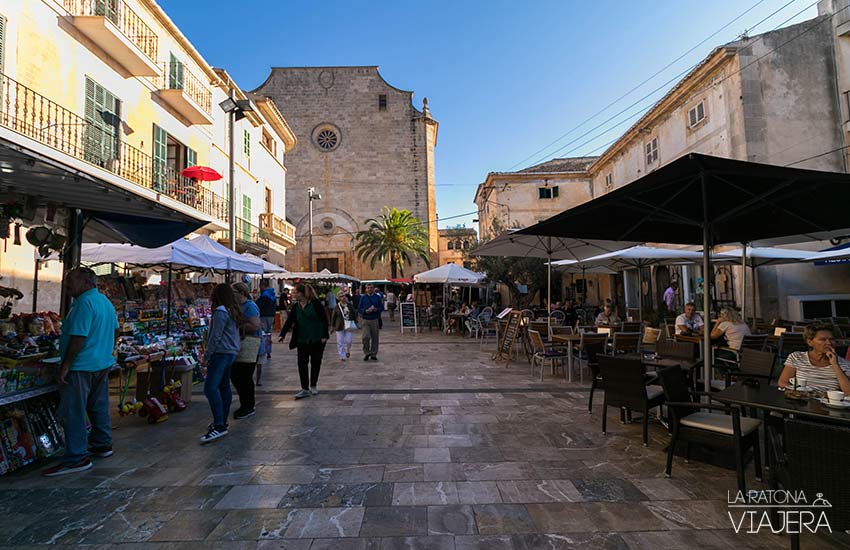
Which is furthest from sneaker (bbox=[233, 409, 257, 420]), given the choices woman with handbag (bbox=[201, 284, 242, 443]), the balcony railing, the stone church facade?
the stone church facade

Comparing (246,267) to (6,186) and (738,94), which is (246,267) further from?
(738,94)

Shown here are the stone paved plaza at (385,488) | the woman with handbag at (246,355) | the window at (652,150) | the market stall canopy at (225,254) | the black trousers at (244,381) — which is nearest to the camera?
the stone paved plaza at (385,488)

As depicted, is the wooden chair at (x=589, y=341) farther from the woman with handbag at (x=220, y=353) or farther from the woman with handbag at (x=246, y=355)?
the woman with handbag at (x=220, y=353)

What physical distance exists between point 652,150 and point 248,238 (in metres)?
17.4

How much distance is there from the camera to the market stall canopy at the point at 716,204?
335 cm

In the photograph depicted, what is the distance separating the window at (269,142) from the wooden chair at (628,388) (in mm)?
21179

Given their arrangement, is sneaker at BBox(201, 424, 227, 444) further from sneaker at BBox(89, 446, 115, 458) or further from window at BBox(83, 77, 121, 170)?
window at BBox(83, 77, 121, 170)

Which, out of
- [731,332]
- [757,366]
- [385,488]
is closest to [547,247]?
[731,332]

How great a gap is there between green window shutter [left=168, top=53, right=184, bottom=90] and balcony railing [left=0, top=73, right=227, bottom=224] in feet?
9.08

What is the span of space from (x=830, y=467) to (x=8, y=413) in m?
5.54

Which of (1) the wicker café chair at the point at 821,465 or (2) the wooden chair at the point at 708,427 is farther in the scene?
(2) the wooden chair at the point at 708,427

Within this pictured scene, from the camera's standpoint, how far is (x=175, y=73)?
1375cm

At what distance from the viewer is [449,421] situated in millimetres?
4734

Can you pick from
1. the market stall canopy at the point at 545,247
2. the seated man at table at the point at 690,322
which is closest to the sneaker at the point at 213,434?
the market stall canopy at the point at 545,247
